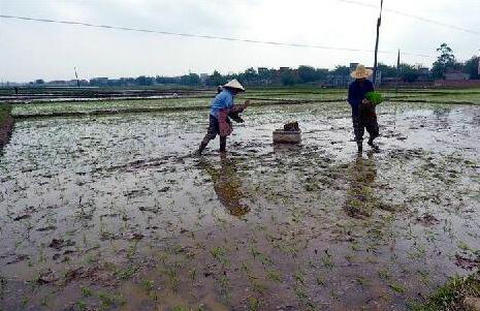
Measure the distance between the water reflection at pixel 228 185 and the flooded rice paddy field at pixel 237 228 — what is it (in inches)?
1.2

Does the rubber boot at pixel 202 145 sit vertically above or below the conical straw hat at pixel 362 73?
below

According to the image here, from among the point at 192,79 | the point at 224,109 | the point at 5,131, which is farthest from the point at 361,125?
the point at 192,79

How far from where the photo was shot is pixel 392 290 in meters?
2.81

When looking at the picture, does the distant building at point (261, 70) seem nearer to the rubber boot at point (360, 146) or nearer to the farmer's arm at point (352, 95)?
the farmer's arm at point (352, 95)

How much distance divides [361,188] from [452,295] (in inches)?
109

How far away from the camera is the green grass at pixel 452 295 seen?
2518mm

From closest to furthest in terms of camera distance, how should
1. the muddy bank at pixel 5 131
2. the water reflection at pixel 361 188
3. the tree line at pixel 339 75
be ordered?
the water reflection at pixel 361 188 → the muddy bank at pixel 5 131 → the tree line at pixel 339 75

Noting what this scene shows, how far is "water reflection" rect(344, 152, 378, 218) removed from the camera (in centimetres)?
448

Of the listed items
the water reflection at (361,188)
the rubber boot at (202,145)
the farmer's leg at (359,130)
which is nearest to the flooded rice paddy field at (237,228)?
the water reflection at (361,188)

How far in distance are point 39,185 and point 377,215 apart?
481 cm

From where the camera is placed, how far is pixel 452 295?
261cm

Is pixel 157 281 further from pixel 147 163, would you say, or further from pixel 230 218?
pixel 147 163

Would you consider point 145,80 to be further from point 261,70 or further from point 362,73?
point 362,73

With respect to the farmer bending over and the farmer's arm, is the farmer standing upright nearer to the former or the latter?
the farmer's arm
